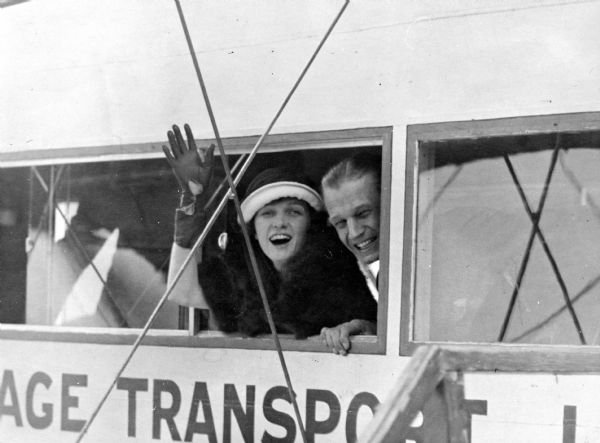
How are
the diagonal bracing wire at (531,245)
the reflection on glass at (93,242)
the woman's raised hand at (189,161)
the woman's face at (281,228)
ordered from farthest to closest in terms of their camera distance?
the reflection on glass at (93,242) → the woman's raised hand at (189,161) → the woman's face at (281,228) → the diagonal bracing wire at (531,245)

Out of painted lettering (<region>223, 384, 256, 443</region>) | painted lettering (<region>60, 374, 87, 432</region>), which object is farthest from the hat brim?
painted lettering (<region>60, 374, 87, 432</region>)

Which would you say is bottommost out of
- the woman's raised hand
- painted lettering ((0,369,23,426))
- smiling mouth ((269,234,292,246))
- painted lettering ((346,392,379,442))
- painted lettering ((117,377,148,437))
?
painted lettering ((346,392,379,442))

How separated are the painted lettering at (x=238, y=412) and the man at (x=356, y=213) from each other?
328 millimetres

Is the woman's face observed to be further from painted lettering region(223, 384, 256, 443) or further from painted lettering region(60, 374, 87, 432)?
painted lettering region(60, 374, 87, 432)

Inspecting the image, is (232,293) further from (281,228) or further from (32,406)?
(32,406)

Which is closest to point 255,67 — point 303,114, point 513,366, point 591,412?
point 303,114

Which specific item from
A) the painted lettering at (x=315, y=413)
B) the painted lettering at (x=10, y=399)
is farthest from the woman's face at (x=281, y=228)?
the painted lettering at (x=10, y=399)

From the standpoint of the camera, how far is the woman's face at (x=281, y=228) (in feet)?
10.8

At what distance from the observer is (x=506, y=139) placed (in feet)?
9.46

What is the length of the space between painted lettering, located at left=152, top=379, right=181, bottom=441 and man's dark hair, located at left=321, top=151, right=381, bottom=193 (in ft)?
2.86

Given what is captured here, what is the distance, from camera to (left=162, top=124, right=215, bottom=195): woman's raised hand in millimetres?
3426

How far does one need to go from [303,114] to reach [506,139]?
68 cm

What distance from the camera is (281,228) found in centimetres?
334

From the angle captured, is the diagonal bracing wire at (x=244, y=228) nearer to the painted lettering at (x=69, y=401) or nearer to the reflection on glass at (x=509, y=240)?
the reflection on glass at (x=509, y=240)
